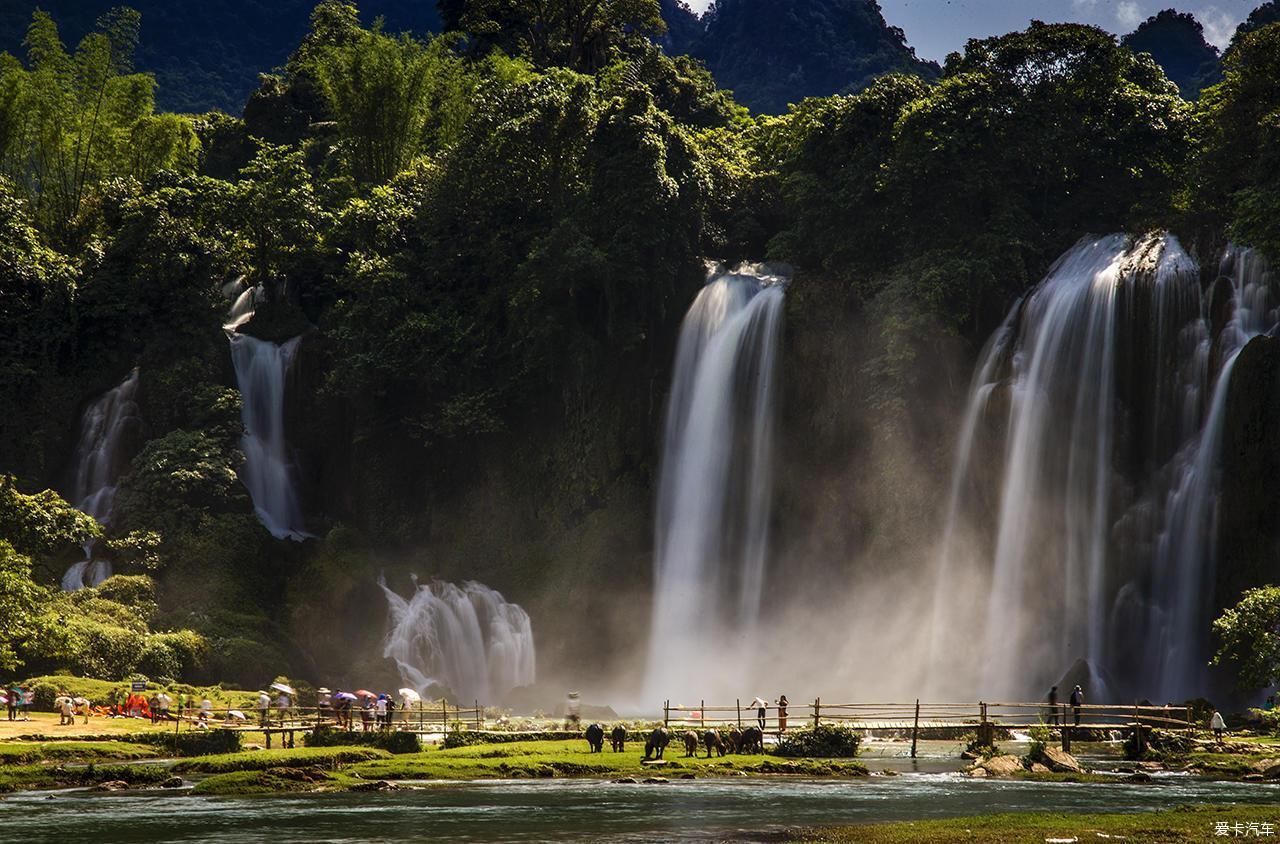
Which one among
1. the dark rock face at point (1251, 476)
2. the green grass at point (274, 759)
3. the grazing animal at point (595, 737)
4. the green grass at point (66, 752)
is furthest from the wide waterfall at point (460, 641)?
the dark rock face at point (1251, 476)

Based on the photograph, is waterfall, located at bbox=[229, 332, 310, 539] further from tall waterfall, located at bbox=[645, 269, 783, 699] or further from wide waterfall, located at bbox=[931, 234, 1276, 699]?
wide waterfall, located at bbox=[931, 234, 1276, 699]

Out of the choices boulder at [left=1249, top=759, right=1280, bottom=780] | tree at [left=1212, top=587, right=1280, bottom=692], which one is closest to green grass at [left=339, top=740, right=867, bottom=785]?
boulder at [left=1249, top=759, right=1280, bottom=780]

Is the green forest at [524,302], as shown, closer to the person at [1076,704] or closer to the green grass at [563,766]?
the person at [1076,704]

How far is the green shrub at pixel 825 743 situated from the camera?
1564 inches

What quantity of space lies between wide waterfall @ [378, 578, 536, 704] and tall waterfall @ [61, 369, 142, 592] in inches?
479

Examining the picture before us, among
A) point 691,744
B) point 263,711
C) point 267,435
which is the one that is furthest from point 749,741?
point 267,435

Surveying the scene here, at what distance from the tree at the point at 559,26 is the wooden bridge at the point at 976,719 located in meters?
43.9

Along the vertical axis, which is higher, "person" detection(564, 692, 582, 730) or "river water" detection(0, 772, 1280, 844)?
"person" detection(564, 692, 582, 730)

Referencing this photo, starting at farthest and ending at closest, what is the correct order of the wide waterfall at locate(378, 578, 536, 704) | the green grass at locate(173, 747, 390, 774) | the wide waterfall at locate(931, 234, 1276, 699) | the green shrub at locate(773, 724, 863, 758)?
the wide waterfall at locate(378, 578, 536, 704) → the wide waterfall at locate(931, 234, 1276, 699) → the green shrub at locate(773, 724, 863, 758) → the green grass at locate(173, 747, 390, 774)

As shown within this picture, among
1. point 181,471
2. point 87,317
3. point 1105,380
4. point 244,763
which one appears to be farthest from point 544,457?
point 244,763

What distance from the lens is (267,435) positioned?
66.4m

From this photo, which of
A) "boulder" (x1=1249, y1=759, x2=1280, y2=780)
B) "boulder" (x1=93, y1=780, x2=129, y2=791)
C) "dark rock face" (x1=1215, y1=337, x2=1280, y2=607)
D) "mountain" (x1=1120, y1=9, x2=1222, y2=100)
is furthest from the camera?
"mountain" (x1=1120, y1=9, x2=1222, y2=100)

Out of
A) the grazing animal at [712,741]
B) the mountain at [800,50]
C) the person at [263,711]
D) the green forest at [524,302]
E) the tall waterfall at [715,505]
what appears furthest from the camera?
the mountain at [800,50]

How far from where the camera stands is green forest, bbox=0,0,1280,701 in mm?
56438
